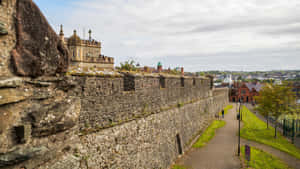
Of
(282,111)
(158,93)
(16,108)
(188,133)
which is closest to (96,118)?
(16,108)

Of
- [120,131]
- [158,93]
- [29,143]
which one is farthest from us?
[158,93]

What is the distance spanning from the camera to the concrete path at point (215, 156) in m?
13.1

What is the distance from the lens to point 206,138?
19547 millimetres

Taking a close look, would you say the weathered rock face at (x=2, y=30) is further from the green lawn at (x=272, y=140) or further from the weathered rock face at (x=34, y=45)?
the green lawn at (x=272, y=140)

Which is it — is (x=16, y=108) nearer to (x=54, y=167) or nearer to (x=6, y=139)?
(x=6, y=139)

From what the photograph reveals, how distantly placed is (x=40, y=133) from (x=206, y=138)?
58.1ft

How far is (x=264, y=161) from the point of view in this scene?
1440cm

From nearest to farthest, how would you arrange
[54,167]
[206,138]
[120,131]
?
[54,167]
[120,131]
[206,138]

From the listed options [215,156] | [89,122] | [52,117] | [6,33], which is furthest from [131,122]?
[215,156]

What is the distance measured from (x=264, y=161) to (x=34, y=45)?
1608cm

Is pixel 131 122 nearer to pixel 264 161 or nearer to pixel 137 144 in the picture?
pixel 137 144

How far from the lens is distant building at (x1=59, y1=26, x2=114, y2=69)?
2747 cm

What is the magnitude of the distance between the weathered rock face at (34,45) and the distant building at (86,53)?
20679mm

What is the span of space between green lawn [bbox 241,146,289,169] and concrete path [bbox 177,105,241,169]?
1.04 meters
